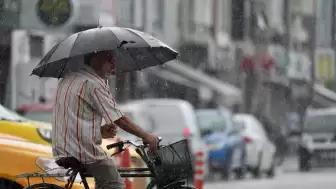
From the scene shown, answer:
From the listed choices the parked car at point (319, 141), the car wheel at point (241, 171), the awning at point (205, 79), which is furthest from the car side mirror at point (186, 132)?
the awning at point (205, 79)

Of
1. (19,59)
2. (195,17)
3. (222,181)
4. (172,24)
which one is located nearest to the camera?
(222,181)

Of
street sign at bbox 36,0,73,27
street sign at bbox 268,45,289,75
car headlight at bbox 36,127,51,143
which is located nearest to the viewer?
car headlight at bbox 36,127,51,143

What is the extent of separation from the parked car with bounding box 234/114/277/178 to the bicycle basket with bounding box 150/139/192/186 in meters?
21.6

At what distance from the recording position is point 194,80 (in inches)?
1774

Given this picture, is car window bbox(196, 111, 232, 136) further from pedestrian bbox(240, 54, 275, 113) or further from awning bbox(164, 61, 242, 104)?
pedestrian bbox(240, 54, 275, 113)

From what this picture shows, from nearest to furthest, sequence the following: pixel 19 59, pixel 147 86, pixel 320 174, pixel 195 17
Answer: pixel 320 174, pixel 19 59, pixel 147 86, pixel 195 17

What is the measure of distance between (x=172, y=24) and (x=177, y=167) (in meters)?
38.8

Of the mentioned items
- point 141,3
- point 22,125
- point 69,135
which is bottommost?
point 141,3

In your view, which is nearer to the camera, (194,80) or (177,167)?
(177,167)

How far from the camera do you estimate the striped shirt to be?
329 inches

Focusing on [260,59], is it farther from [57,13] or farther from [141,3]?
[57,13]

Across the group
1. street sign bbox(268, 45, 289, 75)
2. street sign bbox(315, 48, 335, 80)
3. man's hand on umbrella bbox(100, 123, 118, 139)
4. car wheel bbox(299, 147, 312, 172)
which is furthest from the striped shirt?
street sign bbox(315, 48, 335, 80)

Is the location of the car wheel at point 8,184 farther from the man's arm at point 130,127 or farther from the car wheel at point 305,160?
the car wheel at point 305,160

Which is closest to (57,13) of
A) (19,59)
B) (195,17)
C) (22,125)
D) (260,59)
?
(19,59)
